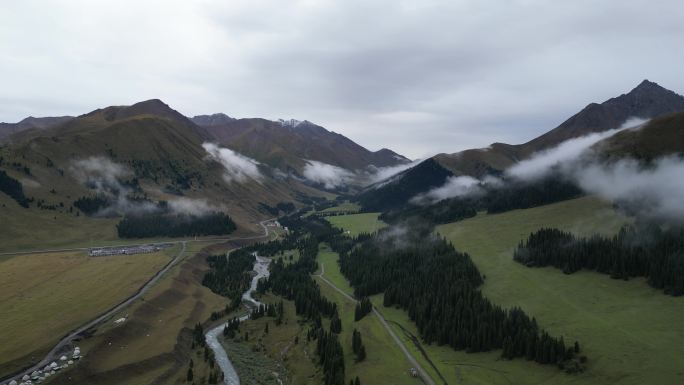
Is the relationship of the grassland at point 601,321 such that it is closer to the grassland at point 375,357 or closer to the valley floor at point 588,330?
the valley floor at point 588,330

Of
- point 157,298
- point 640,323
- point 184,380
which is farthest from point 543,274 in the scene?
point 157,298

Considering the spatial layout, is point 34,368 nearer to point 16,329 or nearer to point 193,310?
point 16,329

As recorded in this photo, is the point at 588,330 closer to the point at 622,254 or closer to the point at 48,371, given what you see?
the point at 622,254

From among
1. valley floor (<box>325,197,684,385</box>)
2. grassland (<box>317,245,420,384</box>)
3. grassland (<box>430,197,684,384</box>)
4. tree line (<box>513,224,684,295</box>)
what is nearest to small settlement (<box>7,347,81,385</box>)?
grassland (<box>317,245,420,384</box>)

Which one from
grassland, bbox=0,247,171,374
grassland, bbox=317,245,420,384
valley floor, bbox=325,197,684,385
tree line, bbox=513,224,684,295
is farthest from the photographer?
tree line, bbox=513,224,684,295

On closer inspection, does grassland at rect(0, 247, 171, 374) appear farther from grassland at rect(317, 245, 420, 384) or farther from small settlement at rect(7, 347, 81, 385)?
grassland at rect(317, 245, 420, 384)

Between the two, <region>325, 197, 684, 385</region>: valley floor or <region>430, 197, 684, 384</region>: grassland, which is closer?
<region>430, 197, 684, 384</region>: grassland

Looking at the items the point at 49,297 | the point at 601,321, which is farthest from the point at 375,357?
the point at 49,297

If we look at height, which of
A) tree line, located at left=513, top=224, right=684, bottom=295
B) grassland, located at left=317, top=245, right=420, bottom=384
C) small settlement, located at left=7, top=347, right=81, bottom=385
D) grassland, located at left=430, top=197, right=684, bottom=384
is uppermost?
tree line, located at left=513, top=224, right=684, bottom=295
